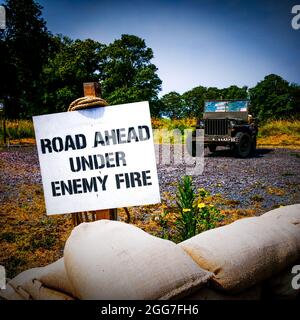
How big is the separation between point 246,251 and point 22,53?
6.00ft

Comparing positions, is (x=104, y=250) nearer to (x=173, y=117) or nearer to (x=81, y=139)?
(x=81, y=139)

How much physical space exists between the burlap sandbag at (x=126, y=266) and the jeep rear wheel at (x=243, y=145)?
6.78 m

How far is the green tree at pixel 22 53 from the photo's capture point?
1.85m

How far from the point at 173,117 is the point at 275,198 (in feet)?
27.2

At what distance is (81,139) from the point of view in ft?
3.74

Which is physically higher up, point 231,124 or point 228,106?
point 228,106

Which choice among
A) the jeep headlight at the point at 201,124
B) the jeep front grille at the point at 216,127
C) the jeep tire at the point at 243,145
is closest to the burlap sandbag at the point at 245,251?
the jeep tire at the point at 243,145

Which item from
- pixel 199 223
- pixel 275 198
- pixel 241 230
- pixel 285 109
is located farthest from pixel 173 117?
pixel 241 230

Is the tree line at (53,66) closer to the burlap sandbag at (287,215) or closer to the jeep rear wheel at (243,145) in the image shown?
the burlap sandbag at (287,215)

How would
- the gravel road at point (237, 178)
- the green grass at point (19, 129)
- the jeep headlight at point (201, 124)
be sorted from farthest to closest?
the green grass at point (19, 129)
the jeep headlight at point (201, 124)
the gravel road at point (237, 178)

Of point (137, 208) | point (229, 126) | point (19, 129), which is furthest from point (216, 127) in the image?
point (19, 129)

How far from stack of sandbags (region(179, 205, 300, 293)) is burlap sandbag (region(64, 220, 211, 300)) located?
94mm

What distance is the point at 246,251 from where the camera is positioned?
1340 mm

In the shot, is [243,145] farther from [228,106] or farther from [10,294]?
[10,294]
